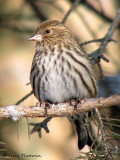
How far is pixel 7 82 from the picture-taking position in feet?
20.2

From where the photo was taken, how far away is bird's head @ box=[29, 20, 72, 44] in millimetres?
4719

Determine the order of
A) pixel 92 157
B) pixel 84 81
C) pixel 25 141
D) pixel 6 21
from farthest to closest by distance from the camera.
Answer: pixel 6 21
pixel 25 141
pixel 84 81
pixel 92 157

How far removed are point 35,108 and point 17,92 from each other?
288 centimetres

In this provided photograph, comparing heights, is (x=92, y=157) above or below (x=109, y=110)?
below

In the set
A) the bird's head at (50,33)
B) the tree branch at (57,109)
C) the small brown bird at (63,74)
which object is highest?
the bird's head at (50,33)

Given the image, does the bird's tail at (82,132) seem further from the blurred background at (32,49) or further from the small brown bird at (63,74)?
the blurred background at (32,49)

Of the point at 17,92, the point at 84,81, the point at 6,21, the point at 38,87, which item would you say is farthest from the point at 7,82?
the point at 84,81

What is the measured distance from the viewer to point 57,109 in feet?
11.1

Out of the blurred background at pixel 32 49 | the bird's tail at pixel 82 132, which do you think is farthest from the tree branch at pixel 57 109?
the blurred background at pixel 32 49

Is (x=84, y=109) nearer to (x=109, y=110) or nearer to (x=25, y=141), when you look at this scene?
(x=109, y=110)

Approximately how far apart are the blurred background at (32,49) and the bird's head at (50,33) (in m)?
1.13

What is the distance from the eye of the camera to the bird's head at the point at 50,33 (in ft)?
15.5

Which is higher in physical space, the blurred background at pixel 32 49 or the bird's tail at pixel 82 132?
the blurred background at pixel 32 49

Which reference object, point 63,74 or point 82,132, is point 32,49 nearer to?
point 63,74
